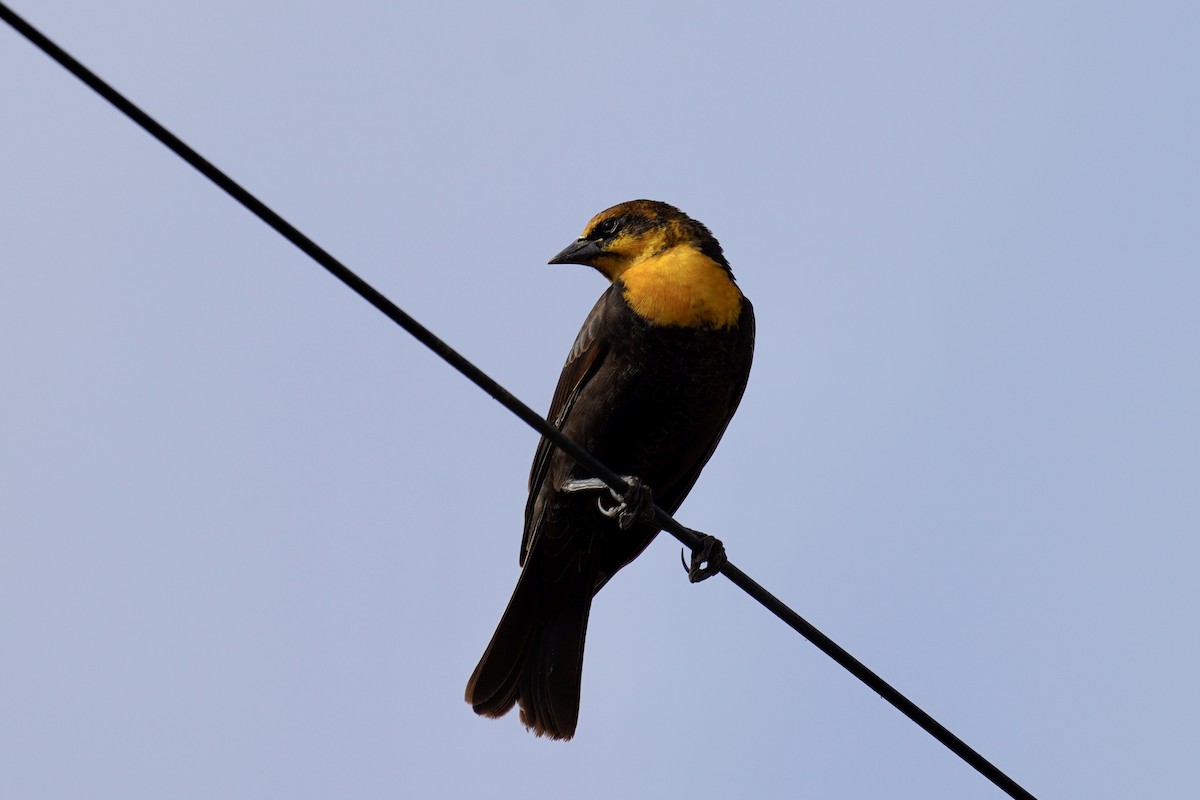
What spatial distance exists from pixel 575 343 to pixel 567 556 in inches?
34.5

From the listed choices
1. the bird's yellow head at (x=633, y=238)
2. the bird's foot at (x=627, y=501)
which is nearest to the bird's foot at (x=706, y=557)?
the bird's foot at (x=627, y=501)

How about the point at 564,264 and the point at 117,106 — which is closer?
the point at 117,106

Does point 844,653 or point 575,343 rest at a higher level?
point 575,343

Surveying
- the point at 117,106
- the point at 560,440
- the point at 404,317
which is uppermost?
the point at 117,106

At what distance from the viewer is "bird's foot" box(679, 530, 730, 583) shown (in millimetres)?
4945

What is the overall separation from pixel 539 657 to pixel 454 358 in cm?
288

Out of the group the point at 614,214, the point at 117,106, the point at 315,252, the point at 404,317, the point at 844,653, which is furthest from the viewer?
the point at 614,214

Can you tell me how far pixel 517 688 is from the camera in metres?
5.76

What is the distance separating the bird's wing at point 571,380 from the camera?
543cm

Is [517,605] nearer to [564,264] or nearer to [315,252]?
[564,264]

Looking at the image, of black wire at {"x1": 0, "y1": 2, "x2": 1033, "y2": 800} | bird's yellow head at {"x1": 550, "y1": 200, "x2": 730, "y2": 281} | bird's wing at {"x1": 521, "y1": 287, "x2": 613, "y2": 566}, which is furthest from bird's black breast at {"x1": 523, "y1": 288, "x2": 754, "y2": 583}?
black wire at {"x1": 0, "y1": 2, "x2": 1033, "y2": 800}

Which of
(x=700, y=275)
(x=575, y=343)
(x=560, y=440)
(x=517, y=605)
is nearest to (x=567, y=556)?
(x=517, y=605)

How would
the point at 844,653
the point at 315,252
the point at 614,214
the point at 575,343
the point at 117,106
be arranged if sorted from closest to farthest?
the point at 117,106
the point at 315,252
the point at 844,653
the point at 575,343
the point at 614,214

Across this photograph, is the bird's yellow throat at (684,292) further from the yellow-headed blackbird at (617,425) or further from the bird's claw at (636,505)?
→ the bird's claw at (636,505)
